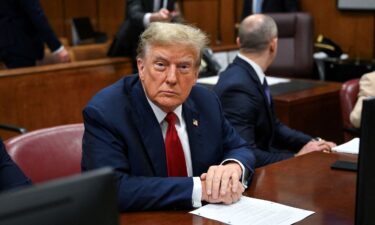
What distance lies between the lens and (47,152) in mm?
2232

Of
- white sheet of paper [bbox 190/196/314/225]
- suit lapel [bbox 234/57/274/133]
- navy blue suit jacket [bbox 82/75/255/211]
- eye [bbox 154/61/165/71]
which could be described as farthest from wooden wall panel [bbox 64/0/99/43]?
white sheet of paper [bbox 190/196/314/225]

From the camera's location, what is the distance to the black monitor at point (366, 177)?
1240 mm

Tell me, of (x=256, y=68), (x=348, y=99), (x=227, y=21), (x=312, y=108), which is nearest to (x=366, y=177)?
(x=256, y=68)

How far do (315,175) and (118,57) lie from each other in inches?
117

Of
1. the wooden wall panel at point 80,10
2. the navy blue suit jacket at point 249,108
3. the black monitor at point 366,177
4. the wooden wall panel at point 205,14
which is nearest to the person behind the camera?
the black monitor at point 366,177

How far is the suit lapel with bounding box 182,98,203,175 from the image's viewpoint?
204 cm

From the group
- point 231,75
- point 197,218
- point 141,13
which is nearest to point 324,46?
point 141,13

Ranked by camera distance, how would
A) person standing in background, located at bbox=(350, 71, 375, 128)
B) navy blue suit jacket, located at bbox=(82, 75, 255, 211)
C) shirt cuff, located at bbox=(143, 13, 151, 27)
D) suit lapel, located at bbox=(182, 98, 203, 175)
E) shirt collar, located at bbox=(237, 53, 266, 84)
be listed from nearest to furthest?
navy blue suit jacket, located at bbox=(82, 75, 255, 211) → suit lapel, located at bbox=(182, 98, 203, 175) → shirt collar, located at bbox=(237, 53, 266, 84) → person standing in background, located at bbox=(350, 71, 375, 128) → shirt cuff, located at bbox=(143, 13, 151, 27)

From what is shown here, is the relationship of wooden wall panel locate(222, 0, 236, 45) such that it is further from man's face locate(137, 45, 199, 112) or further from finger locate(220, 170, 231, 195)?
finger locate(220, 170, 231, 195)

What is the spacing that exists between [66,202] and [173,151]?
1179 millimetres

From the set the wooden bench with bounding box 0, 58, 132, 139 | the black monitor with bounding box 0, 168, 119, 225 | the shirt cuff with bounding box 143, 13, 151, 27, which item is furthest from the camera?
the shirt cuff with bounding box 143, 13, 151, 27

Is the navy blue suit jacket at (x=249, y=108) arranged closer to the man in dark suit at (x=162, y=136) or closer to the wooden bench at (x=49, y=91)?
the man in dark suit at (x=162, y=136)

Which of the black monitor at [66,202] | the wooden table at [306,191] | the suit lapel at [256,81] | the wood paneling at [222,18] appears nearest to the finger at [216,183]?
the wooden table at [306,191]

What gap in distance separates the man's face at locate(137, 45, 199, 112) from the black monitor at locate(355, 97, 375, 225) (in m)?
0.80
